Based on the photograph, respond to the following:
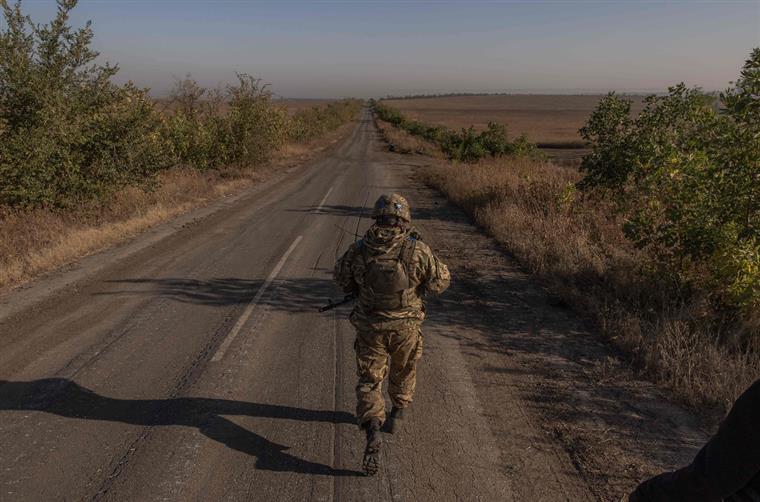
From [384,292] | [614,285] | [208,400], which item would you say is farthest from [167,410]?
[614,285]

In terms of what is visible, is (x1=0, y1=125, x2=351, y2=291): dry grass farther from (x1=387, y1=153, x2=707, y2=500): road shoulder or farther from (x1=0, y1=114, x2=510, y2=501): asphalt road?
(x1=387, y1=153, x2=707, y2=500): road shoulder

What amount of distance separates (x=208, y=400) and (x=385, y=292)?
2.20 m

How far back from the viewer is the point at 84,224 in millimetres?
11477

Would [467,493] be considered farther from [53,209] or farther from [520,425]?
[53,209]

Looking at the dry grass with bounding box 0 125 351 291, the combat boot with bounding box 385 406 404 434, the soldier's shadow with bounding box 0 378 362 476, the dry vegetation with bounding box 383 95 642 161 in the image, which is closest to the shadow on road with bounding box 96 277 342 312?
the dry grass with bounding box 0 125 351 291

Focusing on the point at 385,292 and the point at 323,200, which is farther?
the point at 323,200

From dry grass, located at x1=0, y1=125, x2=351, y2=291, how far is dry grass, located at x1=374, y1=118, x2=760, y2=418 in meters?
8.40

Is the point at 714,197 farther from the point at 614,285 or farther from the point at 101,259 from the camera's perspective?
the point at 101,259

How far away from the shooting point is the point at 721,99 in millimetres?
Answer: 5707

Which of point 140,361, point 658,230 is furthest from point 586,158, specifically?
point 140,361

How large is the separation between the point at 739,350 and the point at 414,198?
1263cm

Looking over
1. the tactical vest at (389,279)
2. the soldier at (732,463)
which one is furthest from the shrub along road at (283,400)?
the soldier at (732,463)

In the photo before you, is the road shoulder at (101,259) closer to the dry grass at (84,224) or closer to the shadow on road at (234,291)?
the dry grass at (84,224)

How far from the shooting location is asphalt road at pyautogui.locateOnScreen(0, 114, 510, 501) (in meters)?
3.58
